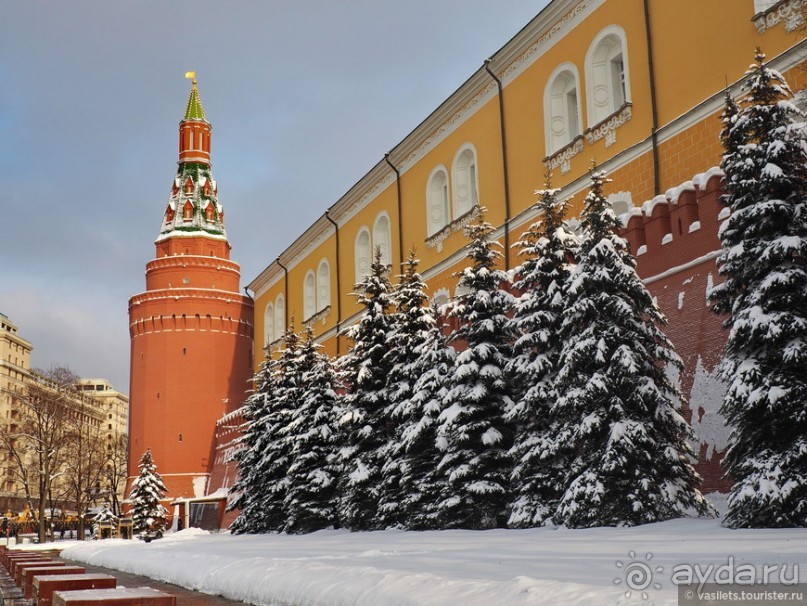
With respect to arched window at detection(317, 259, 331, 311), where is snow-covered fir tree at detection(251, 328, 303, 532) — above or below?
below

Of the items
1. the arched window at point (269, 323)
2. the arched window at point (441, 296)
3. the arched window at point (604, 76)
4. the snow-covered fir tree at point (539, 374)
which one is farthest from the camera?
the arched window at point (269, 323)

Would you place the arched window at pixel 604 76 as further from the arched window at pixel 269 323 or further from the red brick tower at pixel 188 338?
the red brick tower at pixel 188 338

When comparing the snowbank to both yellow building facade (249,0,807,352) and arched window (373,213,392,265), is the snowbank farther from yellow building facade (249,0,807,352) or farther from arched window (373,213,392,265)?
arched window (373,213,392,265)

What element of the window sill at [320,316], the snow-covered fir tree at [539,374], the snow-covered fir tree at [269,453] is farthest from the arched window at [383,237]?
the snow-covered fir tree at [539,374]

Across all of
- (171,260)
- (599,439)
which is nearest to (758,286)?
(599,439)

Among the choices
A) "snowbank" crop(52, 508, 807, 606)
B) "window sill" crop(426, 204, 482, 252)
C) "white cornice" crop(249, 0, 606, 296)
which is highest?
"white cornice" crop(249, 0, 606, 296)

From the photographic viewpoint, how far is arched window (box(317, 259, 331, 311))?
33062 millimetres

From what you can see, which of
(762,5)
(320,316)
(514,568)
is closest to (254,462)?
(320,316)

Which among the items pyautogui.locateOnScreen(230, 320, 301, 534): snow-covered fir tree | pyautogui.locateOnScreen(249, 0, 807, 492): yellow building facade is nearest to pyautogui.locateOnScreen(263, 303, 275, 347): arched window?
pyautogui.locateOnScreen(249, 0, 807, 492): yellow building facade

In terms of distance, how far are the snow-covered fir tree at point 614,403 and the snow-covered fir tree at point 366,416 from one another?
5.70 m

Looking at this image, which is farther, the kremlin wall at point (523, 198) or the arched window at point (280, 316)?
the arched window at point (280, 316)

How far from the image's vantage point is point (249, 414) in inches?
980

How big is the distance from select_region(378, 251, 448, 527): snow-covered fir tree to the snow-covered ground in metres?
4.72

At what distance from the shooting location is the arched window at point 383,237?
27.4 m
